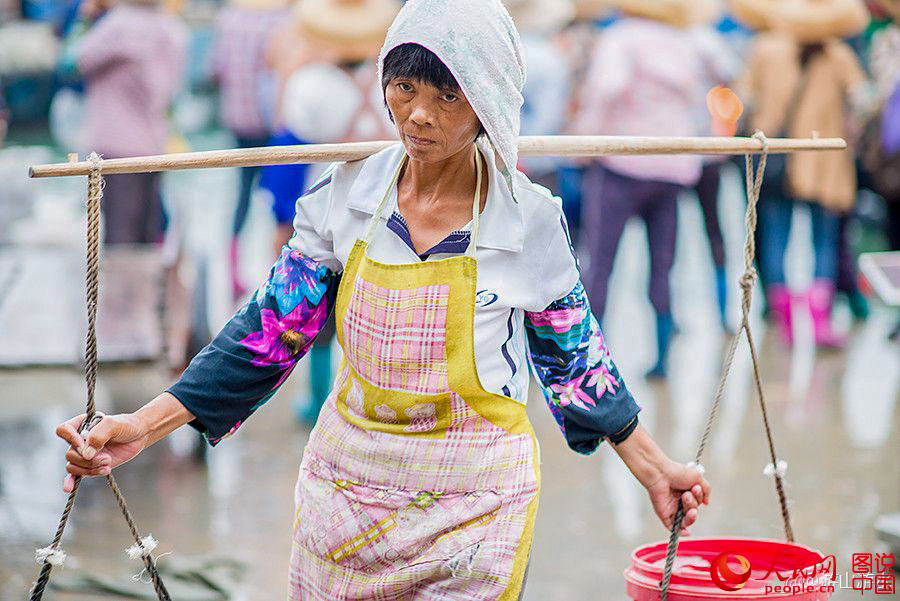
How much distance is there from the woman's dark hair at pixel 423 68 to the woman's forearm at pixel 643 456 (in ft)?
2.50

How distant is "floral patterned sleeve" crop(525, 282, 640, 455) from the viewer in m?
2.25

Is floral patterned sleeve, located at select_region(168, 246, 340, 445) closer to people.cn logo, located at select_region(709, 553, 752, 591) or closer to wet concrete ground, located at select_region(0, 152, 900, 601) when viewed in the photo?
people.cn logo, located at select_region(709, 553, 752, 591)

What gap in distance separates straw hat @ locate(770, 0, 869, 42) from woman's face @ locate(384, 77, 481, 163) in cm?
587

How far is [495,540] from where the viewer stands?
2.17 m

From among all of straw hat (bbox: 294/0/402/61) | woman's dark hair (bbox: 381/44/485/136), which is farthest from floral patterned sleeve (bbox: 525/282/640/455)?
straw hat (bbox: 294/0/402/61)

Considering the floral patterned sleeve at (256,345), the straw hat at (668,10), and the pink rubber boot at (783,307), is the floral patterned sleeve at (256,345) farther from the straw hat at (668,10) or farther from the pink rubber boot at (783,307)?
the pink rubber boot at (783,307)

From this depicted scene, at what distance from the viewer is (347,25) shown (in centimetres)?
575

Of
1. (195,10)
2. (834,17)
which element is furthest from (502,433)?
(195,10)

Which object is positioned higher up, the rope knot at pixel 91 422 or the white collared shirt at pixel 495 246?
the white collared shirt at pixel 495 246

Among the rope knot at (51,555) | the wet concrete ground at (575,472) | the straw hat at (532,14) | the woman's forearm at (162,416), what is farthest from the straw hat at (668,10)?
the rope knot at (51,555)

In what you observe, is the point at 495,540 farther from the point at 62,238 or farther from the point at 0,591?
the point at 62,238

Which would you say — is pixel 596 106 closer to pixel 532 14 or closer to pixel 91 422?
pixel 532 14

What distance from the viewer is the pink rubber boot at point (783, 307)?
7789 mm

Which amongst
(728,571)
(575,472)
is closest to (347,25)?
(575,472)
